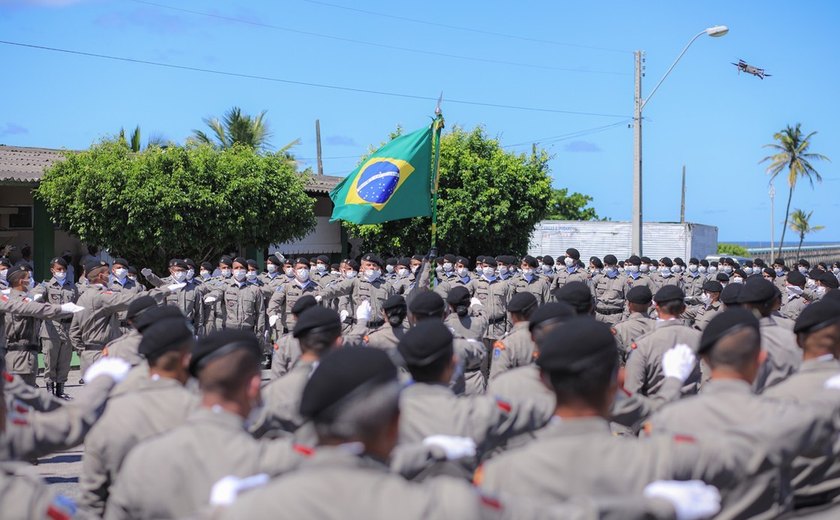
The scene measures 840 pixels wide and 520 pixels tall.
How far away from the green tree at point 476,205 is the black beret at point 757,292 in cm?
1925

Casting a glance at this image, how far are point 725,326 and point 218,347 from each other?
221 centimetres

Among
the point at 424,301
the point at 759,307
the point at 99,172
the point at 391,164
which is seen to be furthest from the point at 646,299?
the point at 99,172

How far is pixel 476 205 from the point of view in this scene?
26.9 metres

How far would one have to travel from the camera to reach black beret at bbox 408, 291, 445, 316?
7.27m

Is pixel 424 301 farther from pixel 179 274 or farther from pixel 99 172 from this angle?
pixel 99 172

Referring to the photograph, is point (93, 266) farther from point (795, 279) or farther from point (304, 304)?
point (795, 279)

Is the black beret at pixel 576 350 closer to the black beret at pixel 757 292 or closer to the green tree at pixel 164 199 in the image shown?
the black beret at pixel 757 292

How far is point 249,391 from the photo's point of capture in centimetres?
372

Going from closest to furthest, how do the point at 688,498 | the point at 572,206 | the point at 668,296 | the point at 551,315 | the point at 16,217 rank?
the point at 688,498 → the point at 551,315 → the point at 668,296 → the point at 16,217 → the point at 572,206

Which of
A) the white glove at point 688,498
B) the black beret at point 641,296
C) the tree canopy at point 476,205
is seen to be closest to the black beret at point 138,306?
the black beret at point 641,296

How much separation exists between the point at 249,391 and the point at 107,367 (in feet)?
4.96

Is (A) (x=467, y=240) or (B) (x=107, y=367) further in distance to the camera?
(A) (x=467, y=240)

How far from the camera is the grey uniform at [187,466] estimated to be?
10.9 ft

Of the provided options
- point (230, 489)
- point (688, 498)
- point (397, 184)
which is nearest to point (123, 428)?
point (230, 489)
